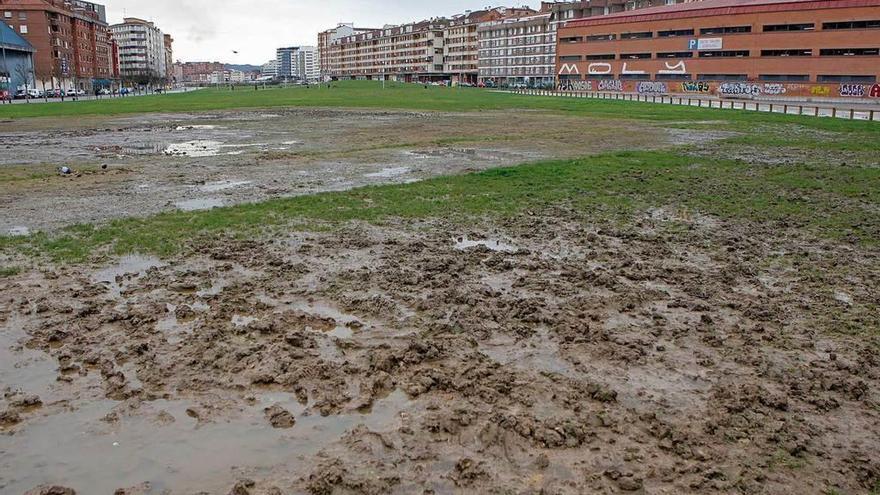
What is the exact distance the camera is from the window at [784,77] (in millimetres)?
92412

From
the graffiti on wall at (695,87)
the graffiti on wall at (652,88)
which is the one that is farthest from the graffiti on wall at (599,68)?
the graffiti on wall at (695,87)

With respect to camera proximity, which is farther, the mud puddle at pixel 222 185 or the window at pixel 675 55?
the window at pixel 675 55

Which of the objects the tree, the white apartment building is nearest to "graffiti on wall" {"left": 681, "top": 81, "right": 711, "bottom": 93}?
the white apartment building

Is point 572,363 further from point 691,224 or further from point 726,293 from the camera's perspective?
point 691,224

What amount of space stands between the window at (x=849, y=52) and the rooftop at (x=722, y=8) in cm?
518

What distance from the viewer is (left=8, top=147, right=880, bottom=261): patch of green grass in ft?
43.9

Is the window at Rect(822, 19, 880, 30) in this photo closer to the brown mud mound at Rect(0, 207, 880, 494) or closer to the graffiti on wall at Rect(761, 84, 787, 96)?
the graffiti on wall at Rect(761, 84, 787, 96)

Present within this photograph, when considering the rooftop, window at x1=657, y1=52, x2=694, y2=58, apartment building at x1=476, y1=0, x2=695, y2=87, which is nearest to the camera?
the rooftop

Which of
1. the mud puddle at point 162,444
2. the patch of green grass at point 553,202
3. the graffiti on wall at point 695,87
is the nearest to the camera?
the mud puddle at point 162,444

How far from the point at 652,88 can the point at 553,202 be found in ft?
342

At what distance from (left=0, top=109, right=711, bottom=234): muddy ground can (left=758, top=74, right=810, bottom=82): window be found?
5880cm

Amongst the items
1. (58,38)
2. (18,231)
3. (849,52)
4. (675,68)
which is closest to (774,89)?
(849,52)

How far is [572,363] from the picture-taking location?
306 inches

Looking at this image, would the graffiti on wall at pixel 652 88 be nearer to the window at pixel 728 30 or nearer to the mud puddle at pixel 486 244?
the window at pixel 728 30
